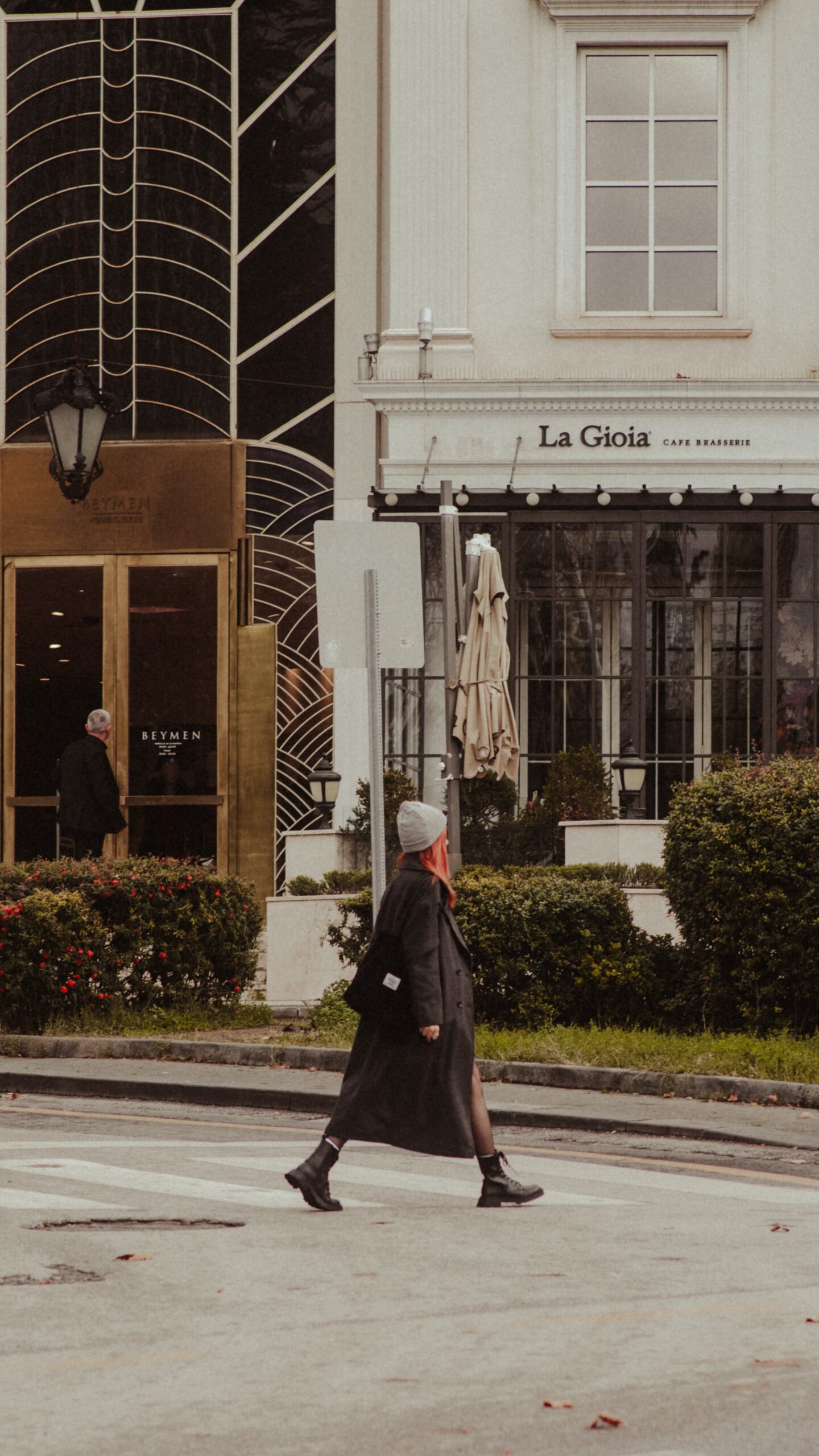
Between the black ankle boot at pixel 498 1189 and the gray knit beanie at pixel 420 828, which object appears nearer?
the black ankle boot at pixel 498 1189

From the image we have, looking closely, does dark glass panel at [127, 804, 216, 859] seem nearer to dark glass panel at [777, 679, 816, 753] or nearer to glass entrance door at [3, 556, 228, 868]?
glass entrance door at [3, 556, 228, 868]

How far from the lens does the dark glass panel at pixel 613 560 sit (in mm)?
19141

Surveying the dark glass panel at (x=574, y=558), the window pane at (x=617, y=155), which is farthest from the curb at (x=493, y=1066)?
the window pane at (x=617, y=155)

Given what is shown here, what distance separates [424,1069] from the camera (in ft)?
25.2

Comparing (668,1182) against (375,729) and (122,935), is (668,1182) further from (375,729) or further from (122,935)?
(122,935)

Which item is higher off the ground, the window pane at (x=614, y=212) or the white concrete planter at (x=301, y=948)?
the window pane at (x=614, y=212)

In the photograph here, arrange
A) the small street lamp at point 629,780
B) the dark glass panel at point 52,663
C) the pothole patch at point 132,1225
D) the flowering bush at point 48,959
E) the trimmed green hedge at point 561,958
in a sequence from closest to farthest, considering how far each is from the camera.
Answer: the pothole patch at point 132,1225, the trimmed green hedge at point 561,958, the flowering bush at point 48,959, the small street lamp at point 629,780, the dark glass panel at point 52,663

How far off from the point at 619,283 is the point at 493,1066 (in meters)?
10.9

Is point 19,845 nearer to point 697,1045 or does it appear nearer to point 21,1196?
point 697,1045

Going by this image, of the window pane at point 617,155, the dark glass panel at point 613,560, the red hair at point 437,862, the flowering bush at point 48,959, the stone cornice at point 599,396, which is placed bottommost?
the flowering bush at point 48,959

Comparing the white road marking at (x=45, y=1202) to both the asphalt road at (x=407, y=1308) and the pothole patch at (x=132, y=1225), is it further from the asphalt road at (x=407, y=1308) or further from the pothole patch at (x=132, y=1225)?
the pothole patch at (x=132, y=1225)

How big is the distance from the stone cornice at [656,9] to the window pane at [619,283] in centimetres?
235

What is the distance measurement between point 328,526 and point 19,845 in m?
10.2

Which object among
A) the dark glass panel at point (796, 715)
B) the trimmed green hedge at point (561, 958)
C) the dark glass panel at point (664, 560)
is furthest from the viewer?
the dark glass panel at point (664, 560)
